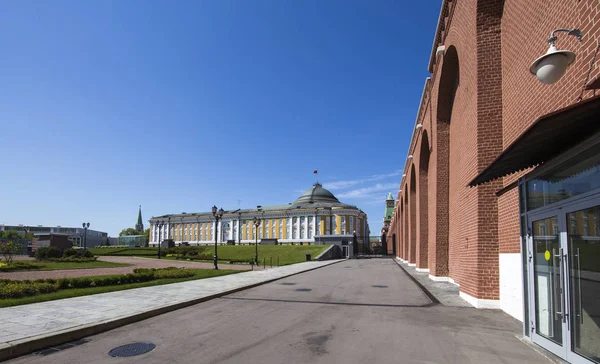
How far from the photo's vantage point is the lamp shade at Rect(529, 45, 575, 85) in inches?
173

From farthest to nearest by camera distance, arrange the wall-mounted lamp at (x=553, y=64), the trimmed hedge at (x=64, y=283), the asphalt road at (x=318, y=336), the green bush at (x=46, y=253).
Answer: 1. the green bush at (x=46, y=253)
2. the trimmed hedge at (x=64, y=283)
3. the asphalt road at (x=318, y=336)
4. the wall-mounted lamp at (x=553, y=64)

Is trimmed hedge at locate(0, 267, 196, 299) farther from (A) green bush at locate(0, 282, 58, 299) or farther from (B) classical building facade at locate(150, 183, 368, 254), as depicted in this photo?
(B) classical building facade at locate(150, 183, 368, 254)

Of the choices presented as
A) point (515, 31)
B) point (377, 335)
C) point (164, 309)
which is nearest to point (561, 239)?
point (377, 335)

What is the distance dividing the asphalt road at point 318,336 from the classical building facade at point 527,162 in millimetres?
977

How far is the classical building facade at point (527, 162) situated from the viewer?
16.8 ft

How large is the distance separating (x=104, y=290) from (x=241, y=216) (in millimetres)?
112012

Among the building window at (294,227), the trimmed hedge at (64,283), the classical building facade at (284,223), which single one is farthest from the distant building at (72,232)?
the trimmed hedge at (64,283)

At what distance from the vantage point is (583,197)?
17.1 ft

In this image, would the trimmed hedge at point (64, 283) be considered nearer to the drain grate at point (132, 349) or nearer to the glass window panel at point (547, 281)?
the drain grate at point (132, 349)

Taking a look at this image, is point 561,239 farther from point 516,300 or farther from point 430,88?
point 430,88

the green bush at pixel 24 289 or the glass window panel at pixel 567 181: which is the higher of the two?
the glass window panel at pixel 567 181

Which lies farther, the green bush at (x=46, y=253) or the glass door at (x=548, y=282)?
the green bush at (x=46, y=253)

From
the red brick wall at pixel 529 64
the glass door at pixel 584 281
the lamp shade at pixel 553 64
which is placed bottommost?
the glass door at pixel 584 281

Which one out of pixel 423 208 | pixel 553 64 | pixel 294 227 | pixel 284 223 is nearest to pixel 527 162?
pixel 553 64
